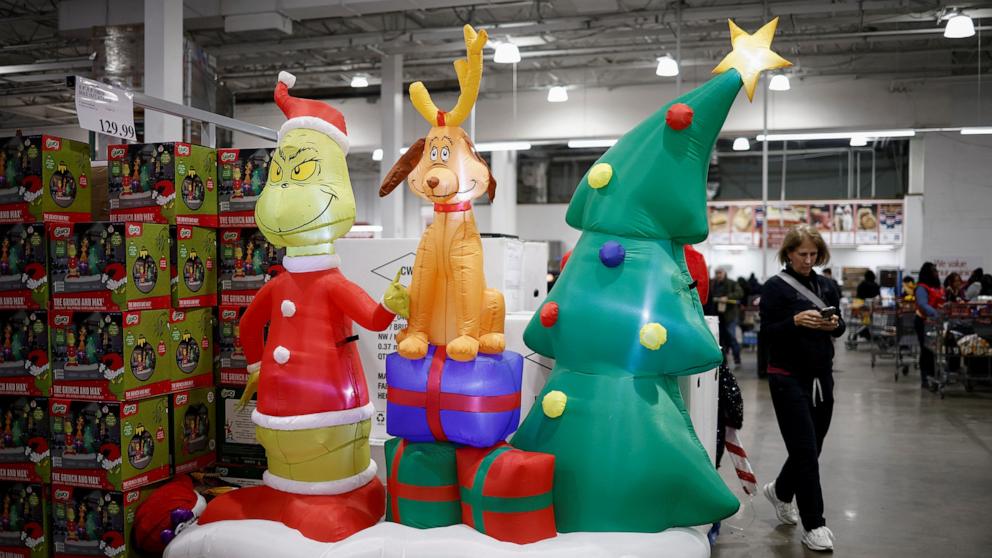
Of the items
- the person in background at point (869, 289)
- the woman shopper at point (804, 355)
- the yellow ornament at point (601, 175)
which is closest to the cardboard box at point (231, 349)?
the yellow ornament at point (601, 175)

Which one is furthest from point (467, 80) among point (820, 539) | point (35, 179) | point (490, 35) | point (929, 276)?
point (929, 276)

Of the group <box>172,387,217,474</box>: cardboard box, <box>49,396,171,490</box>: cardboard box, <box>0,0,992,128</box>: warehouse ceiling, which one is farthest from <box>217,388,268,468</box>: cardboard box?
<box>0,0,992,128</box>: warehouse ceiling

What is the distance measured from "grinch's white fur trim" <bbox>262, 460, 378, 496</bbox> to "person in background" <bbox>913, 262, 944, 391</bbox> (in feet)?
25.9

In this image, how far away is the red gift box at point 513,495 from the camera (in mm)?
2510

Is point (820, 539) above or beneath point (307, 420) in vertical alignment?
beneath

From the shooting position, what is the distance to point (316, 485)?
2.84 metres

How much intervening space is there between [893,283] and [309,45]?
33.1ft

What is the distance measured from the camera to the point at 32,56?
465 inches

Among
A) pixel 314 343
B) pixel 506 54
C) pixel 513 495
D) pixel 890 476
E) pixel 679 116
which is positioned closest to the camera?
pixel 513 495

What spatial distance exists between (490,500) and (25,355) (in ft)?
6.69

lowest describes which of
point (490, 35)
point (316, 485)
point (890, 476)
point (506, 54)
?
point (890, 476)

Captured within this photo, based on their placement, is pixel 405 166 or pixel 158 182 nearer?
Result: pixel 405 166

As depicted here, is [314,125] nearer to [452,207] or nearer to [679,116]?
[452,207]

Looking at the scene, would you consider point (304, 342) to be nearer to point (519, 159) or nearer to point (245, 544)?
point (245, 544)
